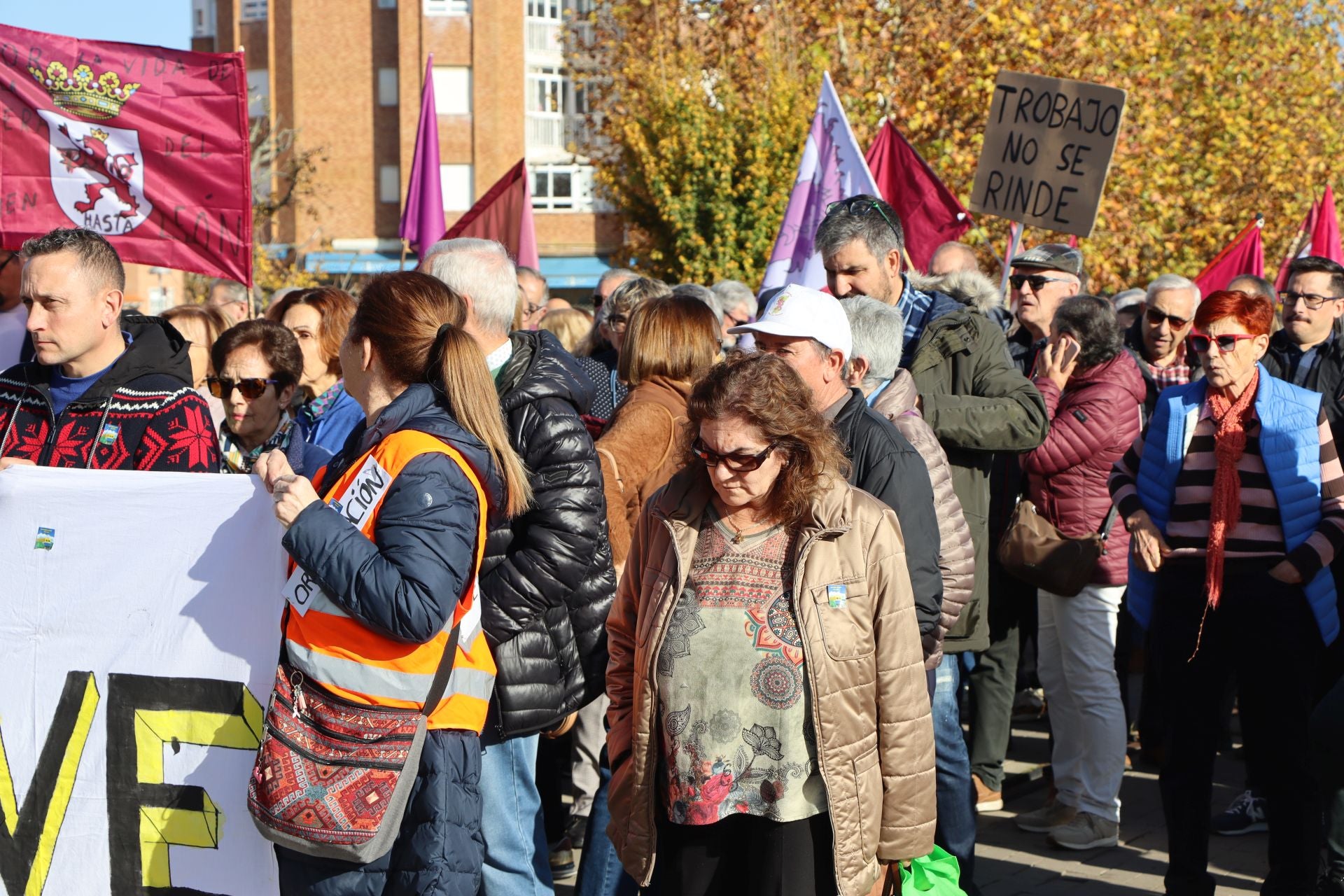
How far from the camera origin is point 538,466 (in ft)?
12.6

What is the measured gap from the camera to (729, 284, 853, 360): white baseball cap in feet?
13.1

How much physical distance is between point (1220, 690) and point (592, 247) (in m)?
40.8

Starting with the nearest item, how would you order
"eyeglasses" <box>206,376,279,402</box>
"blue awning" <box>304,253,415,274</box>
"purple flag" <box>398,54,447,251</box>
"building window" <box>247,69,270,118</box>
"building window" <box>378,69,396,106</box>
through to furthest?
"eyeglasses" <box>206,376,279,402</box> < "purple flag" <box>398,54,447,251</box> < "blue awning" <box>304,253,415,274</box> < "building window" <box>247,69,270,118</box> < "building window" <box>378,69,396,106</box>

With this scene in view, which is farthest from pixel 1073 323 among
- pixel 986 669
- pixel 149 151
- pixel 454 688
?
pixel 149 151

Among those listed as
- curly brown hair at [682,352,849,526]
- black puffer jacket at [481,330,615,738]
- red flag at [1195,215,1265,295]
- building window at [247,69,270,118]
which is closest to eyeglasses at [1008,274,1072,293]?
black puffer jacket at [481,330,615,738]

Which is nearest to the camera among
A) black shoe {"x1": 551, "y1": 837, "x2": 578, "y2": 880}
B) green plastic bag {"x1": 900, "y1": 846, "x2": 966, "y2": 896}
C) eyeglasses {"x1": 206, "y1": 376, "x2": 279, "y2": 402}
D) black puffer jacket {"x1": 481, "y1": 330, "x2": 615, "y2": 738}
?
green plastic bag {"x1": 900, "y1": 846, "x2": 966, "y2": 896}

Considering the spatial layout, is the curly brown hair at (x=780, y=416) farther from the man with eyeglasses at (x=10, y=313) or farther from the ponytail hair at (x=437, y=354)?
the man with eyeglasses at (x=10, y=313)

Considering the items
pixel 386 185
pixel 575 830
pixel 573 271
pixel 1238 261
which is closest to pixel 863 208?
pixel 575 830

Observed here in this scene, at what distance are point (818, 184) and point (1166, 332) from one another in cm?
220

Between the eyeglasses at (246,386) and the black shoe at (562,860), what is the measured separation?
2.09 m

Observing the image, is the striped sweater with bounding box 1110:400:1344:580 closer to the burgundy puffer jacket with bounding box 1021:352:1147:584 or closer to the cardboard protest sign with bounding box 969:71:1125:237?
the burgundy puffer jacket with bounding box 1021:352:1147:584

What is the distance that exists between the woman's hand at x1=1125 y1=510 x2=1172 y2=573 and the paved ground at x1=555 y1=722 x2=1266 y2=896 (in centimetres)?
130

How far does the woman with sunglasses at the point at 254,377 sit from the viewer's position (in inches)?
215

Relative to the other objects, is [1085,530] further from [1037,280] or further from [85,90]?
[85,90]
